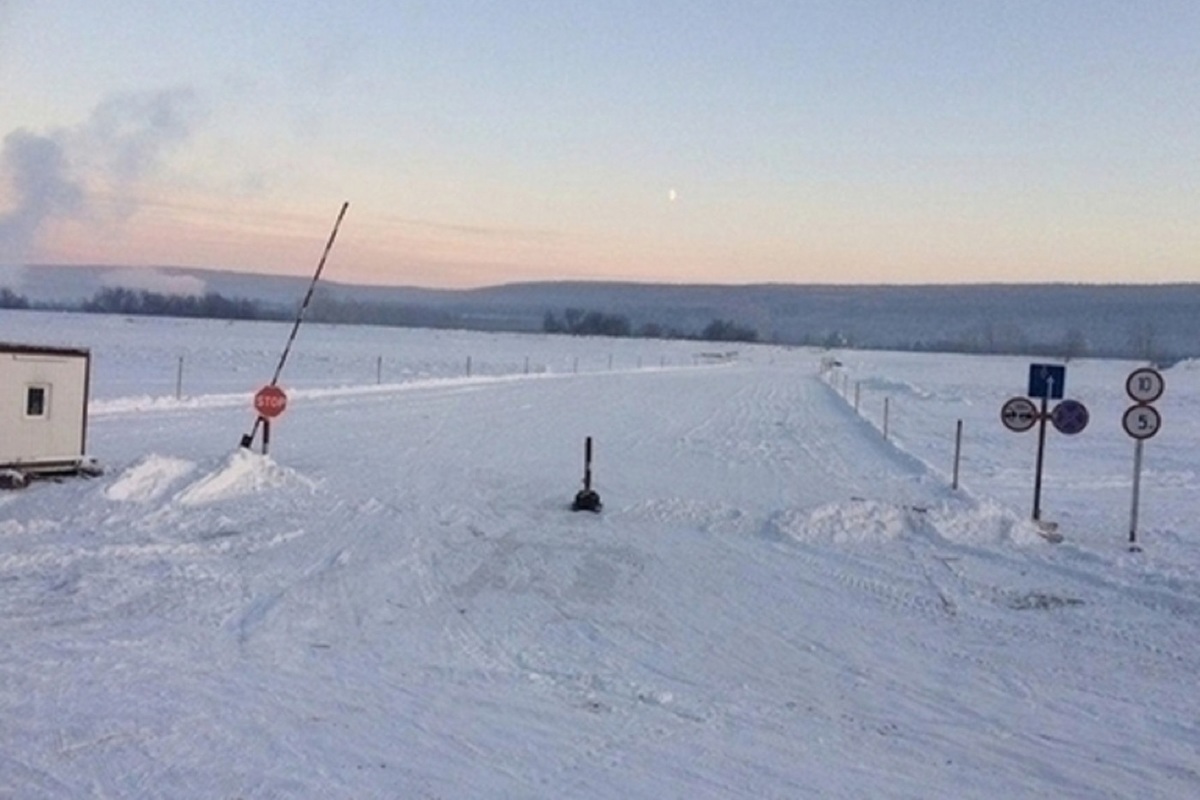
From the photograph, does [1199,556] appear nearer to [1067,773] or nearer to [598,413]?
[1067,773]

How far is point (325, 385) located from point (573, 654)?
113ft

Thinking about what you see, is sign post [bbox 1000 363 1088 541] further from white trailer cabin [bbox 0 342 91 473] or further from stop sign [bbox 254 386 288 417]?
white trailer cabin [bbox 0 342 91 473]

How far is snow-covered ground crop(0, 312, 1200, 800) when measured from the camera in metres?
5.80

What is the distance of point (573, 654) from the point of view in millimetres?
7898

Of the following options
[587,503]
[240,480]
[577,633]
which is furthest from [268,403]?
[577,633]

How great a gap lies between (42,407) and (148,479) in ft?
6.66

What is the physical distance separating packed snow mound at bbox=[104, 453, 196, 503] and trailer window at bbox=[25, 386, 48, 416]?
1.61m

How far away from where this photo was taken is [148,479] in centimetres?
1359

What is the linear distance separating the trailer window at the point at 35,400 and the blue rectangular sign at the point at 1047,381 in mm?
12631

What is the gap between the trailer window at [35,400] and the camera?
1420 cm

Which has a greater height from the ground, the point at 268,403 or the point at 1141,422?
the point at 1141,422

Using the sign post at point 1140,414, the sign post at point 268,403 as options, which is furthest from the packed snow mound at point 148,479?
the sign post at point 1140,414

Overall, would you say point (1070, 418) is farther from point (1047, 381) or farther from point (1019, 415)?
point (1019, 415)

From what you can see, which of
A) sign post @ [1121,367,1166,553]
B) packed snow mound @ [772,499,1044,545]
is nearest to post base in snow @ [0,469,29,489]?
packed snow mound @ [772,499,1044,545]
